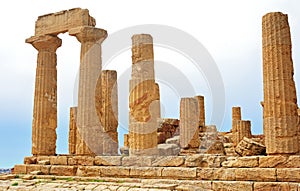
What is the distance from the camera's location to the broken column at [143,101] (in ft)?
52.5

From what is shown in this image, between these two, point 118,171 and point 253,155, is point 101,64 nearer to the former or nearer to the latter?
point 118,171

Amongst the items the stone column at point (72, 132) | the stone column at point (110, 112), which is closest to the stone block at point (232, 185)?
the stone column at point (110, 112)

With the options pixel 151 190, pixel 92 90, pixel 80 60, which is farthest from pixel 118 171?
pixel 80 60

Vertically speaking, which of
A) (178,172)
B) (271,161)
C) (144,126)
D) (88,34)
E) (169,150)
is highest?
(88,34)

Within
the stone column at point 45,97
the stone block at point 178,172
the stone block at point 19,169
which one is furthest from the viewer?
the stone column at point 45,97

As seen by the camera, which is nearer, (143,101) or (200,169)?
(200,169)

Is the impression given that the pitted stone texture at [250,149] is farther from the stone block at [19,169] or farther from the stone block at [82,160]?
the stone block at [19,169]

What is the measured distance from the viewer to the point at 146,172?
14.7m

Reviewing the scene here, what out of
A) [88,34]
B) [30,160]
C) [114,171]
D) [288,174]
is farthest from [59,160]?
[288,174]

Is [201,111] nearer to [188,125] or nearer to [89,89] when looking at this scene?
[188,125]

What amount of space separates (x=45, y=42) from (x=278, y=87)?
37.8ft

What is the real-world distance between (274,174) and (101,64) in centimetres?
947

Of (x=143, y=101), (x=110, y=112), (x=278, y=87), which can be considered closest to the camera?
(x=278, y=87)

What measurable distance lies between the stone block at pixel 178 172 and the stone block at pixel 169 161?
0.26 metres
